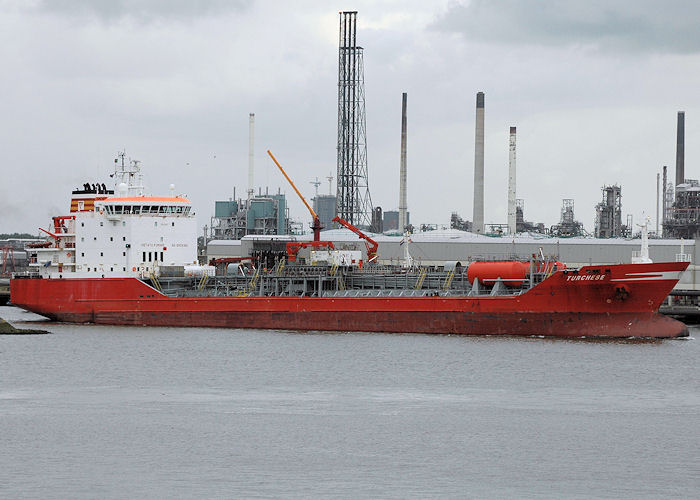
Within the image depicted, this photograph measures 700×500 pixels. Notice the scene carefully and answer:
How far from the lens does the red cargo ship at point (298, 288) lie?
40875mm

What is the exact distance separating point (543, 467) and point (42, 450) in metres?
9.81

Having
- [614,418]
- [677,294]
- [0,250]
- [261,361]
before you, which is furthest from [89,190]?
[0,250]

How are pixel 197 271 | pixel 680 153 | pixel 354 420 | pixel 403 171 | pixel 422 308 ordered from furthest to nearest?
pixel 680 153, pixel 403 171, pixel 197 271, pixel 422 308, pixel 354 420

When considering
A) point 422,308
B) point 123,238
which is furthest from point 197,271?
point 422,308

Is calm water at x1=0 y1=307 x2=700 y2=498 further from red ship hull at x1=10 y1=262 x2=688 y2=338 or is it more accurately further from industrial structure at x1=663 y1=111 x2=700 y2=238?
industrial structure at x1=663 y1=111 x2=700 y2=238

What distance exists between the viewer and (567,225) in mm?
89250

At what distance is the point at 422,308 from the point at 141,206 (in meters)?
14.6

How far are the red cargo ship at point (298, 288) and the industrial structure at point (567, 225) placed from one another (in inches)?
Result: 1489

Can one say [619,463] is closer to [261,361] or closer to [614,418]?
[614,418]

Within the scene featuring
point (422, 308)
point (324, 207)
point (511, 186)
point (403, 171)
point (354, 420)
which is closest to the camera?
point (354, 420)

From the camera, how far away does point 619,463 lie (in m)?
22.3

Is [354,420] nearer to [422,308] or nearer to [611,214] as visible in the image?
[422,308]

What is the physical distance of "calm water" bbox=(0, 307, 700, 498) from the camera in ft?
68.4

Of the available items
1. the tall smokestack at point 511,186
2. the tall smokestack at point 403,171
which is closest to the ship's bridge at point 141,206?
the tall smokestack at point 511,186
